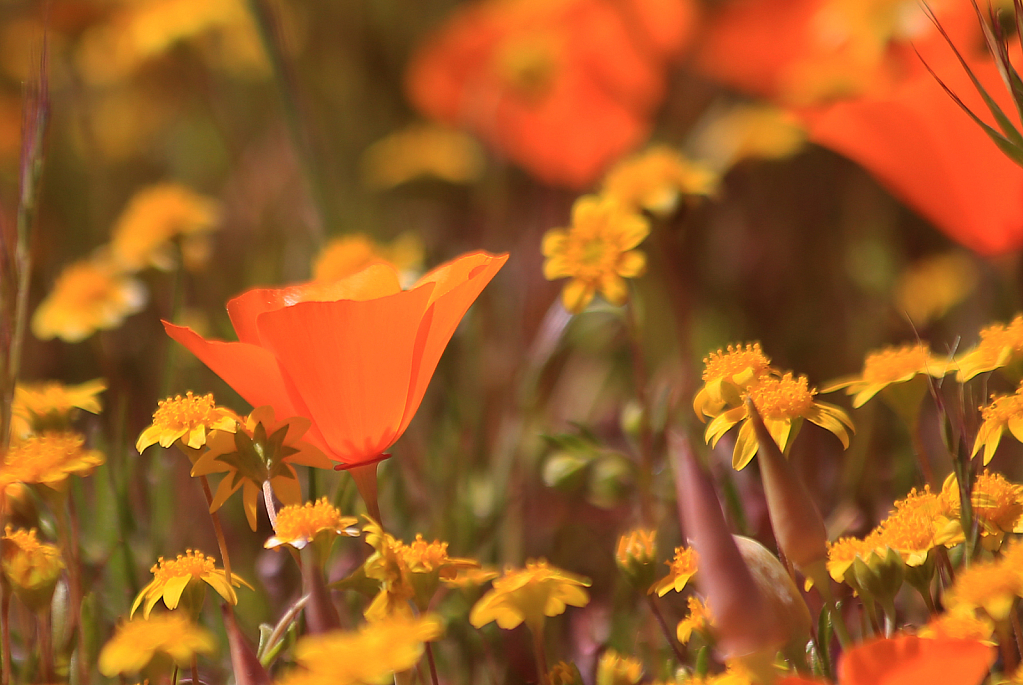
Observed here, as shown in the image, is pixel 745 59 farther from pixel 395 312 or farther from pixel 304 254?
pixel 395 312

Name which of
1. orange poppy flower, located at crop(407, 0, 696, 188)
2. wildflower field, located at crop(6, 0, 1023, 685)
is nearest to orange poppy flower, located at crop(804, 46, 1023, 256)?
wildflower field, located at crop(6, 0, 1023, 685)

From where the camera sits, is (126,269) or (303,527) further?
(126,269)

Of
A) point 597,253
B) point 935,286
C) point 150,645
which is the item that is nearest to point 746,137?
point 935,286

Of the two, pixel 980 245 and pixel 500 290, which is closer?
pixel 980 245

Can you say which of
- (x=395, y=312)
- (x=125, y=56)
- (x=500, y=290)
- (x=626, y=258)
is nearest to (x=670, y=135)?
(x=500, y=290)

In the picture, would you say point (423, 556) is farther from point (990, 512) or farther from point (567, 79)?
point (567, 79)

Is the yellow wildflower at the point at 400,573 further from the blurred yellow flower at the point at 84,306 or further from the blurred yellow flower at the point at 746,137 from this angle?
the blurred yellow flower at the point at 746,137

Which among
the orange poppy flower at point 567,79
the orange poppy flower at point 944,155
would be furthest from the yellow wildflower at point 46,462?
the orange poppy flower at point 567,79
